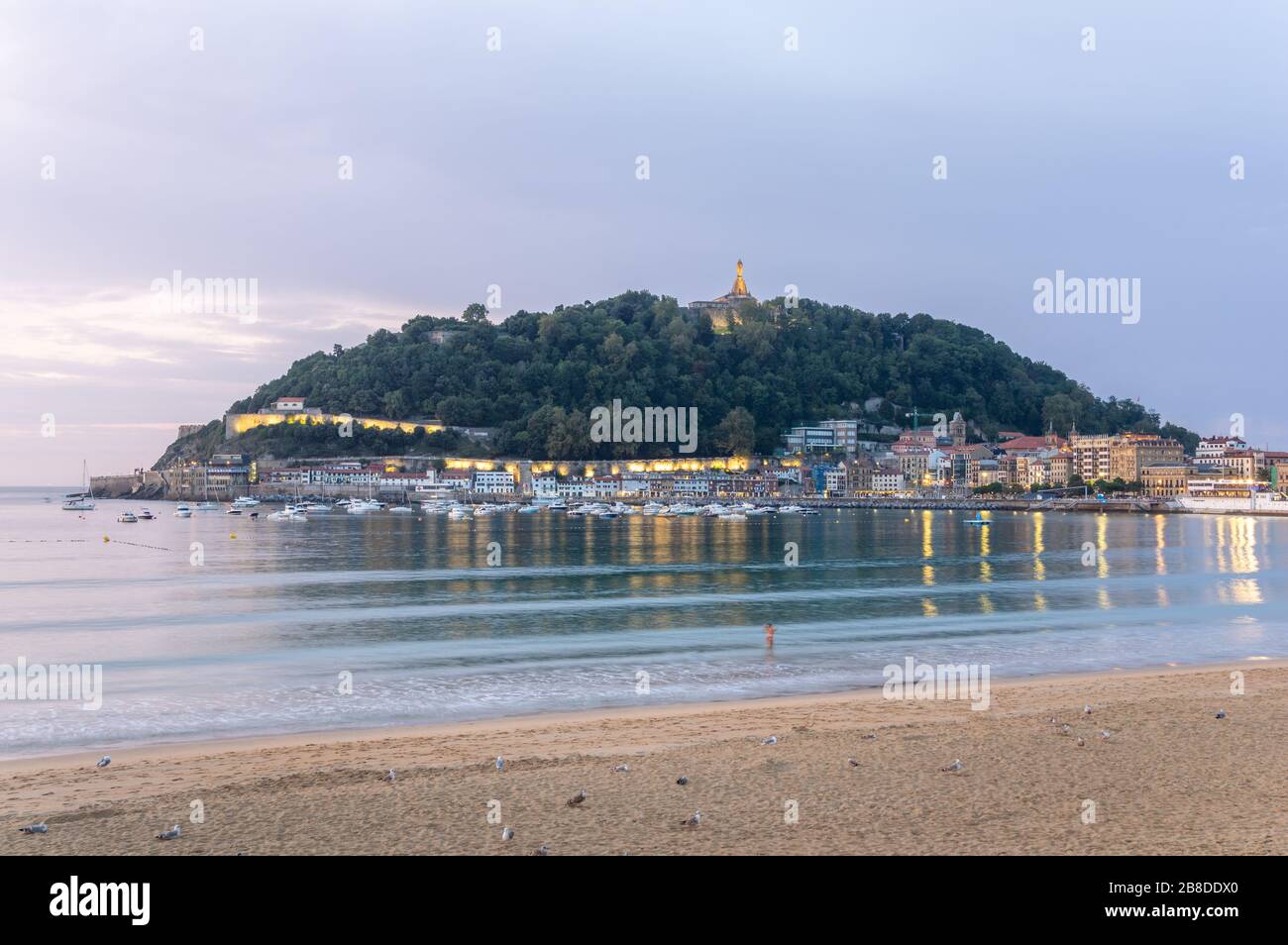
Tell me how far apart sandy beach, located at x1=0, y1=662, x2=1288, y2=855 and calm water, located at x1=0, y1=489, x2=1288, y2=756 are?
85.0 inches

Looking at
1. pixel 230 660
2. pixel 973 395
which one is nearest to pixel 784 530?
pixel 230 660

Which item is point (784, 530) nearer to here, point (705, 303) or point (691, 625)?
point (691, 625)

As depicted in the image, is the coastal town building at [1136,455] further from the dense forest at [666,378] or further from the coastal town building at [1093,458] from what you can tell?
the dense forest at [666,378]

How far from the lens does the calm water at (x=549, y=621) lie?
15.2m

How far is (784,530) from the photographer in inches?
2699

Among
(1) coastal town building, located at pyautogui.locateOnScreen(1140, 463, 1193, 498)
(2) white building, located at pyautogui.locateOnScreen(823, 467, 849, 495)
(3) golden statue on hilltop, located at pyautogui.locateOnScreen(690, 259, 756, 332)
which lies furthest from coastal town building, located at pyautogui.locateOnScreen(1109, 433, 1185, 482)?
(3) golden statue on hilltop, located at pyautogui.locateOnScreen(690, 259, 756, 332)

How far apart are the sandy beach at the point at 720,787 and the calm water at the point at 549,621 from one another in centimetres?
216

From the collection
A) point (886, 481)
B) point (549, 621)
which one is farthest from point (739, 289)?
point (549, 621)

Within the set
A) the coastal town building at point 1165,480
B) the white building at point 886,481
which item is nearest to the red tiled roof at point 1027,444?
the white building at point 886,481

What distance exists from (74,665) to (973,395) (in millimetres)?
161675

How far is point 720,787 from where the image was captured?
30.0 feet

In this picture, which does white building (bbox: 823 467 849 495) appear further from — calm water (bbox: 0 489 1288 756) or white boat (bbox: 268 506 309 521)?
calm water (bbox: 0 489 1288 756)

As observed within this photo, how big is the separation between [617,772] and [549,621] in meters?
14.8

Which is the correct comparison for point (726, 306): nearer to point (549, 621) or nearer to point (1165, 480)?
point (1165, 480)
